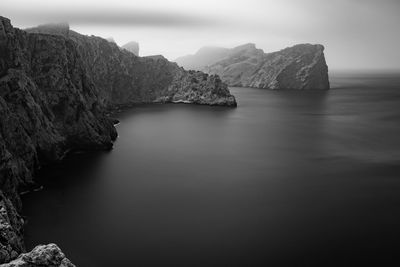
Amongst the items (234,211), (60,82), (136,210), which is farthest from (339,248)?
(60,82)

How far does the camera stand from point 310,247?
62188 millimetres

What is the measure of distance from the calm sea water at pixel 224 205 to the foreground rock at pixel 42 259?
23.0m

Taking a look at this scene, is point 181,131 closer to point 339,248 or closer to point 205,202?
point 205,202

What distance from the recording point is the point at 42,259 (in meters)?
34.2

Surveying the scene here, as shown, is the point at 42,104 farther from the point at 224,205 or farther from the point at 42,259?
the point at 42,259

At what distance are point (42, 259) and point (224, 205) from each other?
49105 mm

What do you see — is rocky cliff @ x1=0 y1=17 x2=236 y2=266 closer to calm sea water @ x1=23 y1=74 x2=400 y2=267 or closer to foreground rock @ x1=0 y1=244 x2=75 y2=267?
calm sea water @ x1=23 y1=74 x2=400 y2=267

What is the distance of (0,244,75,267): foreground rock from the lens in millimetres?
34094

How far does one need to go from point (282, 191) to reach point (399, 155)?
54.1m

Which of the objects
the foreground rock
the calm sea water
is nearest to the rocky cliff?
the calm sea water

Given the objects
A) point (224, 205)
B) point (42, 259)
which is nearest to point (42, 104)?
point (224, 205)

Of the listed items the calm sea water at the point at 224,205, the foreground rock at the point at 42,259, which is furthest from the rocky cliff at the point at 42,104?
the foreground rock at the point at 42,259

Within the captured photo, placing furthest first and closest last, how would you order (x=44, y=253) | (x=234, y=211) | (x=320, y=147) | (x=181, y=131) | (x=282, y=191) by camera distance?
(x=181, y=131), (x=320, y=147), (x=282, y=191), (x=234, y=211), (x=44, y=253)

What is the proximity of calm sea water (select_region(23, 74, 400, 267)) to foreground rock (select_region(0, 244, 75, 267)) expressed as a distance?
23.0 m
